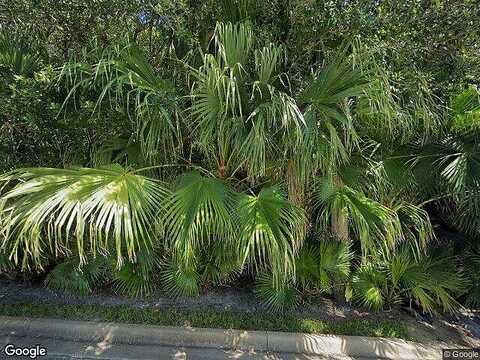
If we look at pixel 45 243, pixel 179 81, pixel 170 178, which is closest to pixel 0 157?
pixel 45 243

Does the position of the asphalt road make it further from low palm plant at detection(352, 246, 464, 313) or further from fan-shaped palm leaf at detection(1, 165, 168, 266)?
fan-shaped palm leaf at detection(1, 165, 168, 266)

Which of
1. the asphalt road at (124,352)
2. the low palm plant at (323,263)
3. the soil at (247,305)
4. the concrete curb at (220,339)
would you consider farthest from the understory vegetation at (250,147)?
the asphalt road at (124,352)

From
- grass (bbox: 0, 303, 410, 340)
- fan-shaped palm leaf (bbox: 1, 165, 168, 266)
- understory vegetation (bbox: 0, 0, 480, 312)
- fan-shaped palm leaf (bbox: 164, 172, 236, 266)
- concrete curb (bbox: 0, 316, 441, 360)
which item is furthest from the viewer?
grass (bbox: 0, 303, 410, 340)

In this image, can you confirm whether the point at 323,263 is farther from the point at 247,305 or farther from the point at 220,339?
the point at 220,339

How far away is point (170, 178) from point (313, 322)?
2205 millimetres

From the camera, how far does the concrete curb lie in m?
3.71

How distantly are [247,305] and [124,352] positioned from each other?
146 centimetres

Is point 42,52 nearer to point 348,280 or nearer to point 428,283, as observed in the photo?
point 348,280

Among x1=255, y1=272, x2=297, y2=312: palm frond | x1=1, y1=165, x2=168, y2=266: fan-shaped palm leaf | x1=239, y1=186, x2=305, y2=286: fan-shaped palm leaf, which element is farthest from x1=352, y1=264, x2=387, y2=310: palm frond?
x1=1, y1=165, x2=168, y2=266: fan-shaped palm leaf

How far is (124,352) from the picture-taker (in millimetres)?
3570

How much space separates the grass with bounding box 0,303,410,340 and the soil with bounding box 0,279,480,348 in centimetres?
12

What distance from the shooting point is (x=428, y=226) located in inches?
157

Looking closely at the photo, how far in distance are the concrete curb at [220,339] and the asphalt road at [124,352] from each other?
2.4 inches

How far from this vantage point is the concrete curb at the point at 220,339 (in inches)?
146
